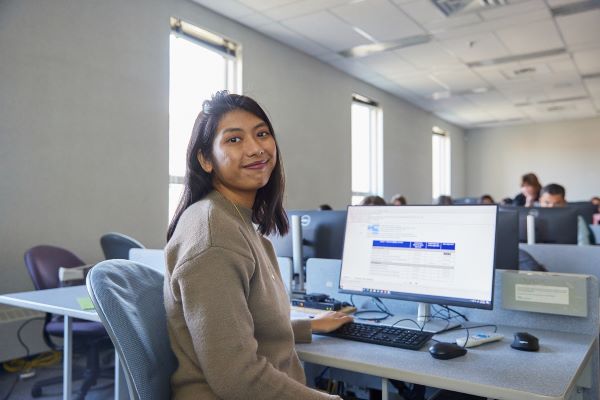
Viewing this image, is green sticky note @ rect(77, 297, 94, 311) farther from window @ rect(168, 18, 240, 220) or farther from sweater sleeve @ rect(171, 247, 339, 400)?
window @ rect(168, 18, 240, 220)

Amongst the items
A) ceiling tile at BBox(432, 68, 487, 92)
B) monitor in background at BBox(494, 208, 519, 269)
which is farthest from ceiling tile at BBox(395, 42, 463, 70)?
monitor in background at BBox(494, 208, 519, 269)

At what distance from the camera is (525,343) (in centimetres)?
130

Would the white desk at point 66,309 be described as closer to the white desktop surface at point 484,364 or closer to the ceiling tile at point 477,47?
the white desktop surface at point 484,364

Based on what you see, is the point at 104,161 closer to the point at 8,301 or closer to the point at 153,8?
the point at 153,8

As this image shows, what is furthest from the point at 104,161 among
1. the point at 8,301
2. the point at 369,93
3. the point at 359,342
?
the point at 369,93

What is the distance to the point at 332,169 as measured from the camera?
6.34 metres

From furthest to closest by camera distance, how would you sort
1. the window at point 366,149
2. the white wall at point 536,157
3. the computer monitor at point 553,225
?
the white wall at point 536,157, the window at point 366,149, the computer monitor at point 553,225

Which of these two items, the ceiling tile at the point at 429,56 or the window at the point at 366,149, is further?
the window at the point at 366,149

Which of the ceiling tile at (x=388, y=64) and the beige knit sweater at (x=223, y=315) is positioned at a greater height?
the ceiling tile at (x=388, y=64)

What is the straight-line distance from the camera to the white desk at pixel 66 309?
1.85m

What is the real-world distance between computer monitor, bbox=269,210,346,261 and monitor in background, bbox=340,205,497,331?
54 centimetres

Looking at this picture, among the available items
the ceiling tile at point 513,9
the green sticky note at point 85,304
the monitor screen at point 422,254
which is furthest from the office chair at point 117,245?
the ceiling tile at point 513,9

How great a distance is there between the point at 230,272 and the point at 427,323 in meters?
0.88

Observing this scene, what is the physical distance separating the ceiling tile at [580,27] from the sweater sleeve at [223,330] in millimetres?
5052
